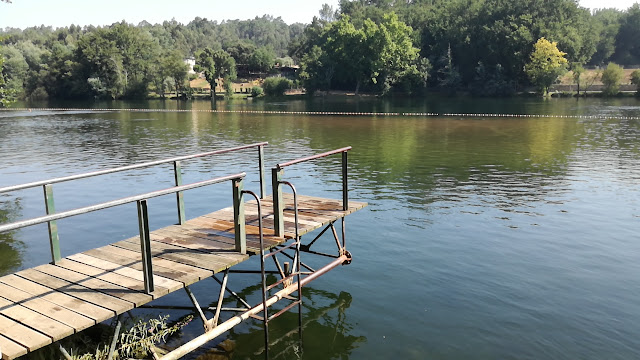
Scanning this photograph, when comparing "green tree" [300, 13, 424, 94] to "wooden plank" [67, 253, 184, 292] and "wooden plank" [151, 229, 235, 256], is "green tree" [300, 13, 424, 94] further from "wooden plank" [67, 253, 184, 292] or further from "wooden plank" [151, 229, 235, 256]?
"wooden plank" [67, 253, 184, 292]

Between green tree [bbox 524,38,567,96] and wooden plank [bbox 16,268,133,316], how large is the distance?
84.7 meters

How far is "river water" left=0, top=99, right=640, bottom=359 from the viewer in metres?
9.08

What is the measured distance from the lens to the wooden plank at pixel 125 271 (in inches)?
279

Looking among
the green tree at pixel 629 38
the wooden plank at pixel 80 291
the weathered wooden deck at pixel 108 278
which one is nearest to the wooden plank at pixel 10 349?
the weathered wooden deck at pixel 108 278

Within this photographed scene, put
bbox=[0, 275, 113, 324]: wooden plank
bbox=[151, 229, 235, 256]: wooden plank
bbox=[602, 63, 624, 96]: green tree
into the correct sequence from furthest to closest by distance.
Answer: bbox=[602, 63, 624, 96]: green tree → bbox=[151, 229, 235, 256]: wooden plank → bbox=[0, 275, 113, 324]: wooden plank

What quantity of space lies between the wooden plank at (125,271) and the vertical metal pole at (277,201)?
7.26 feet

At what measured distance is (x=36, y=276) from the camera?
7.65 meters

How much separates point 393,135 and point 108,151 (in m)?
18.2

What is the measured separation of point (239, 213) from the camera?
7.98 metres

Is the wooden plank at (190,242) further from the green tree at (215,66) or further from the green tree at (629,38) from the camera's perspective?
the green tree at (629,38)

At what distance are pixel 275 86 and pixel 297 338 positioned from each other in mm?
99899

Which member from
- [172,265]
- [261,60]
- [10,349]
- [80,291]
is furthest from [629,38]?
[10,349]

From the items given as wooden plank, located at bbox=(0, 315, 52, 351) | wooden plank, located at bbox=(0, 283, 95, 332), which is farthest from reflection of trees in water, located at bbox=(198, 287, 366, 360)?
wooden plank, located at bbox=(0, 315, 52, 351)

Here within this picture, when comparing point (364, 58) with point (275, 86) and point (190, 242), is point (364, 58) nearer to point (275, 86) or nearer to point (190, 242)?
point (275, 86)
